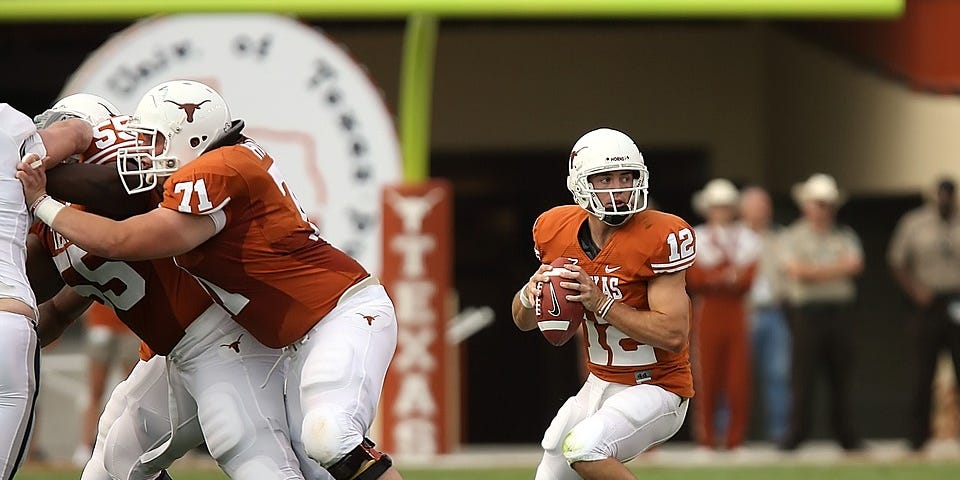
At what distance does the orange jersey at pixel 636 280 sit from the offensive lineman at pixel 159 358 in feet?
3.51

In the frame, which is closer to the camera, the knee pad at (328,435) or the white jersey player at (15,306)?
the white jersey player at (15,306)

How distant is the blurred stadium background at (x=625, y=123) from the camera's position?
485 inches

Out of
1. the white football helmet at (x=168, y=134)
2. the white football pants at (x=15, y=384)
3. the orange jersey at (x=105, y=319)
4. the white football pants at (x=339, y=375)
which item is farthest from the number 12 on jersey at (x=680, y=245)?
the orange jersey at (x=105, y=319)

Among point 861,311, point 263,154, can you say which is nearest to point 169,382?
point 263,154

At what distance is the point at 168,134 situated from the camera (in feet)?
17.3

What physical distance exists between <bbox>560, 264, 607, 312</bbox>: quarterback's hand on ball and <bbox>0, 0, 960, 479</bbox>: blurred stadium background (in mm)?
5362

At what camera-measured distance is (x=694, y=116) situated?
14039mm

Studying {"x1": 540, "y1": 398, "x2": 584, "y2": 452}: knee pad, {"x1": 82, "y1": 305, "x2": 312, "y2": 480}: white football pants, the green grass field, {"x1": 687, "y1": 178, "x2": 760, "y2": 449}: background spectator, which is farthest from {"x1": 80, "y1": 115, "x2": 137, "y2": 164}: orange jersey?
{"x1": 687, "y1": 178, "x2": 760, "y2": 449}: background spectator

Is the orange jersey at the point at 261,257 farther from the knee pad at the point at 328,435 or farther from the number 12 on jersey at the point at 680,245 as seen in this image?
the number 12 on jersey at the point at 680,245

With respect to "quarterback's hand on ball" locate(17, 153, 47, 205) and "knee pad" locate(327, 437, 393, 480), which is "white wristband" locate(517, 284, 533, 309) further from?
"quarterback's hand on ball" locate(17, 153, 47, 205)

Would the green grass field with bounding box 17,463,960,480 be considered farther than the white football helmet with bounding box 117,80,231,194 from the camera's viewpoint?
Yes

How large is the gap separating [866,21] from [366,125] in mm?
4456

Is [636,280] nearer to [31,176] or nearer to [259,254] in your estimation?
[259,254]

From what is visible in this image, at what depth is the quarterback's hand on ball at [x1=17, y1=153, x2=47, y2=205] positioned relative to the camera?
499 cm
